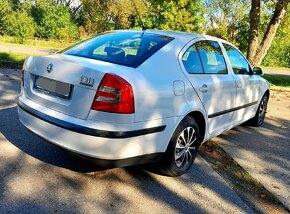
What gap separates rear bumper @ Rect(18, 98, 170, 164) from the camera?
3.00 metres

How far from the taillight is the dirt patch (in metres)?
1.70

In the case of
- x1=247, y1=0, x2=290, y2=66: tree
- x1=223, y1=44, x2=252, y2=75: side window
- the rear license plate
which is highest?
x1=247, y1=0, x2=290, y2=66: tree

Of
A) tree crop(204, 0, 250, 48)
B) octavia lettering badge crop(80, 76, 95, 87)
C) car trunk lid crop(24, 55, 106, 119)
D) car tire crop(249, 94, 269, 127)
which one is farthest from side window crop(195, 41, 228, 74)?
tree crop(204, 0, 250, 48)

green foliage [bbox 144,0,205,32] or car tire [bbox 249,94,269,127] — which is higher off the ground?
green foliage [bbox 144,0,205,32]

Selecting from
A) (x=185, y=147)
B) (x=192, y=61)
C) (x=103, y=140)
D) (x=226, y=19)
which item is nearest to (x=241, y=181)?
(x=185, y=147)

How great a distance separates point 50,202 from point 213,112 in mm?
2271

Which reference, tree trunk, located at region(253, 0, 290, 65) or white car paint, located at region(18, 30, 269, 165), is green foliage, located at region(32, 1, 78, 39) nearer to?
tree trunk, located at region(253, 0, 290, 65)

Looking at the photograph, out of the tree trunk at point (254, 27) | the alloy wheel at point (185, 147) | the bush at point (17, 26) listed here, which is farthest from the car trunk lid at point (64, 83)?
the bush at point (17, 26)

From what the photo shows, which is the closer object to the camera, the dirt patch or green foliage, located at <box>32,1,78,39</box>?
the dirt patch

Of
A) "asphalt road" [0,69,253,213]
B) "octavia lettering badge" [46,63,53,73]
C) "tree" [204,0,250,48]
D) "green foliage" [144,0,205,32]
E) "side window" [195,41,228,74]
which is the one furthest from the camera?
"tree" [204,0,250,48]

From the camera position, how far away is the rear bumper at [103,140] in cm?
300

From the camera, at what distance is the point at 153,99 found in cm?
320

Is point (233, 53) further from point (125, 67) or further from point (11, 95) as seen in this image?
point (11, 95)

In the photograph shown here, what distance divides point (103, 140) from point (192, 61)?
5.11 feet
